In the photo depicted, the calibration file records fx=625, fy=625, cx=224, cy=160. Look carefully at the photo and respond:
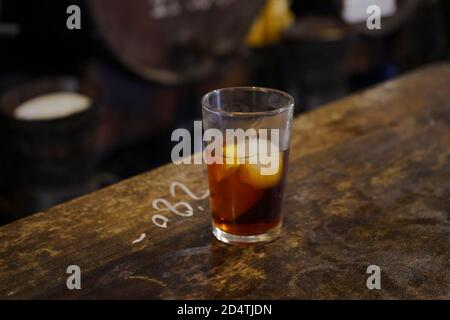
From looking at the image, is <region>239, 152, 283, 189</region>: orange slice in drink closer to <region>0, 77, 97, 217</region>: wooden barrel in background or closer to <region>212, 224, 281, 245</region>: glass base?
<region>212, 224, 281, 245</region>: glass base

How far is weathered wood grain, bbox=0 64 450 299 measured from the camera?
92cm

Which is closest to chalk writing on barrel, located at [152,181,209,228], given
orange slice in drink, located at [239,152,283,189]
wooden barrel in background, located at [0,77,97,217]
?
orange slice in drink, located at [239,152,283,189]

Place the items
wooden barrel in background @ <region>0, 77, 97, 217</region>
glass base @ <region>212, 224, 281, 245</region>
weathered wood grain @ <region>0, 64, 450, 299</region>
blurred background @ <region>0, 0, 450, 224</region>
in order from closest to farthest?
1. weathered wood grain @ <region>0, 64, 450, 299</region>
2. glass base @ <region>212, 224, 281, 245</region>
3. wooden barrel in background @ <region>0, 77, 97, 217</region>
4. blurred background @ <region>0, 0, 450, 224</region>

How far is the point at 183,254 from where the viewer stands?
1.00m

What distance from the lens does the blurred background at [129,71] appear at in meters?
2.37

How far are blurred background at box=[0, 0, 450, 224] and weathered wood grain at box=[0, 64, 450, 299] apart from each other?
114cm

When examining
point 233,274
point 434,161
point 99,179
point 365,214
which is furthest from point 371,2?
point 233,274

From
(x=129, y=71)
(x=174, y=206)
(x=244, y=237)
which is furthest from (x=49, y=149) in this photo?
(x=244, y=237)

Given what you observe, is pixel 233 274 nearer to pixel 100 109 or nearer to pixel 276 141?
pixel 276 141

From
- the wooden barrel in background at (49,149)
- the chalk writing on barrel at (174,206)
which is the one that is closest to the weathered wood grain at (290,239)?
the chalk writing on barrel at (174,206)

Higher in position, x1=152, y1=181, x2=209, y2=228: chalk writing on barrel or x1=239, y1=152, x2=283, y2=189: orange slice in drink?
x1=239, y1=152, x2=283, y2=189: orange slice in drink

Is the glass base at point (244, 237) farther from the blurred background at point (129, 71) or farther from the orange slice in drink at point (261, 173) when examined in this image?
the blurred background at point (129, 71)
